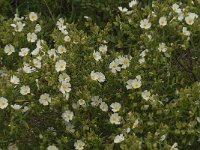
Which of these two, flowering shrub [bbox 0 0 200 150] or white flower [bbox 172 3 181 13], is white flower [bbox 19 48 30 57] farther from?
white flower [bbox 172 3 181 13]

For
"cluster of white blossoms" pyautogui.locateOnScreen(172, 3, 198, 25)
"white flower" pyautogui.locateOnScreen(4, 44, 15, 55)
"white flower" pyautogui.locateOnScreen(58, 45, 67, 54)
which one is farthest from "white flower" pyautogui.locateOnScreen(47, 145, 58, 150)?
"cluster of white blossoms" pyautogui.locateOnScreen(172, 3, 198, 25)

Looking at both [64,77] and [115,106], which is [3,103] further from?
[115,106]

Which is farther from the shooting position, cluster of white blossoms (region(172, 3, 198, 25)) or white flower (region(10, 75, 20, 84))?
cluster of white blossoms (region(172, 3, 198, 25))

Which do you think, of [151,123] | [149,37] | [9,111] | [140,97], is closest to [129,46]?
[149,37]

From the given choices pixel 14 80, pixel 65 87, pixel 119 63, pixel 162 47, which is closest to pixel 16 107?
pixel 14 80

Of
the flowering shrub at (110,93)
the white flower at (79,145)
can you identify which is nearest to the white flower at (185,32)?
the flowering shrub at (110,93)

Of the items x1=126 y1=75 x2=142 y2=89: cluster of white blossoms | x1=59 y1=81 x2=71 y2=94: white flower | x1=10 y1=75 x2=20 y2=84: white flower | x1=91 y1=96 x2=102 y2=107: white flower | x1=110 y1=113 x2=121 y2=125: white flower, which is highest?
x1=10 y1=75 x2=20 y2=84: white flower

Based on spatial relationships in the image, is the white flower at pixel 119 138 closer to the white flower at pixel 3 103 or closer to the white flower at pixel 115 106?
the white flower at pixel 115 106
